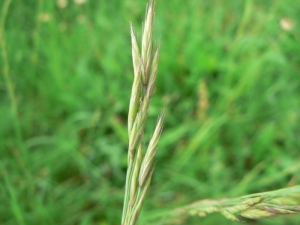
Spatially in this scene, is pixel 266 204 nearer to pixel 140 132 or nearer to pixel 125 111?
pixel 140 132

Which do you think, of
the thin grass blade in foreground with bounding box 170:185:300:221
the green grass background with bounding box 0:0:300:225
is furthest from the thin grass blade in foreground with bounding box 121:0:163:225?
the green grass background with bounding box 0:0:300:225

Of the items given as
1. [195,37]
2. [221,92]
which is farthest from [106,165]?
[195,37]

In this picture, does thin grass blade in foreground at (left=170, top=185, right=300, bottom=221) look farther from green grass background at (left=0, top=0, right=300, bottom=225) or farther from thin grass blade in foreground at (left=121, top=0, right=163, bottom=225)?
green grass background at (left=0, top=0, right=300, bottom=225)

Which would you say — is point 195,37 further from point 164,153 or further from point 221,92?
point 164,153

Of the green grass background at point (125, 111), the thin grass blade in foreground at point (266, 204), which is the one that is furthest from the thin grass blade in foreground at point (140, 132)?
the green grass background at point (125, 111)

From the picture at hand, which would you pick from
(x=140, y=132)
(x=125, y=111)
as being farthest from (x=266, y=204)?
(x=125, y=111)

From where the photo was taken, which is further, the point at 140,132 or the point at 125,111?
the point at 125,111
